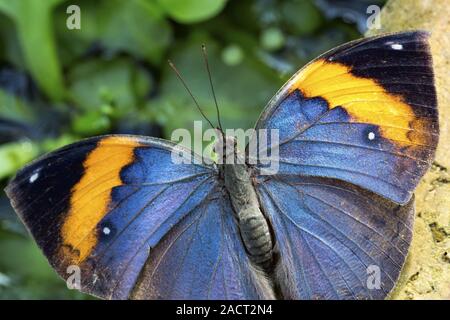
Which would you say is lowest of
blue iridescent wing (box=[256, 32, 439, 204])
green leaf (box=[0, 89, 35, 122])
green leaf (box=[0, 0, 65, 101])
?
blue iridescent wing (box=[256, 32, 439, 204])

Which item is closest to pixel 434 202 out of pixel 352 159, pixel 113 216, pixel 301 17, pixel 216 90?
pixel 352 159

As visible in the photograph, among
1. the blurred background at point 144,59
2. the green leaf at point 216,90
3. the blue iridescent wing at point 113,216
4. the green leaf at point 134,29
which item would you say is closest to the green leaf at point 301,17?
the blurred background at point 144,59

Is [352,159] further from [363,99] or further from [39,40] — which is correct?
[39,40]

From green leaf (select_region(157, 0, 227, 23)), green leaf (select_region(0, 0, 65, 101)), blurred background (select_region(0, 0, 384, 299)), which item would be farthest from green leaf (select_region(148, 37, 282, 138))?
green leaf (select_region(0, 0, 65, 101))

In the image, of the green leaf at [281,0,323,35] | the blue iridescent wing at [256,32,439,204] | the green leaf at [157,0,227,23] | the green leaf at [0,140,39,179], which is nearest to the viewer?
the blue iridescent wing at [256,32,439,204]

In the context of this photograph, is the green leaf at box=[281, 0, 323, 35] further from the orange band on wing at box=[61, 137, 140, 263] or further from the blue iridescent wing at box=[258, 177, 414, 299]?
the orange band on wing at box=[61, 137, 140, 263]

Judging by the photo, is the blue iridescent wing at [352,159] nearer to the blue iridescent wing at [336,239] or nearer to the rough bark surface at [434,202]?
the blue iridescent wing at [336,239]
